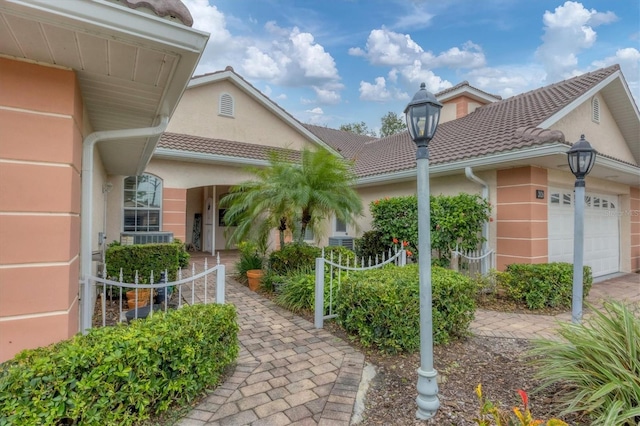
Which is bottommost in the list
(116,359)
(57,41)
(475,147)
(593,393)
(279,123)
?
(593,393)

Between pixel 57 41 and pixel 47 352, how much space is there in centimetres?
222

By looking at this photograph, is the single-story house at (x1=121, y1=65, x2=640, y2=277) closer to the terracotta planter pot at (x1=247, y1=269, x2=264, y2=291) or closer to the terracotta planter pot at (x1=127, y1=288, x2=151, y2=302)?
the terracotta planter pot at (x1=247, y1=269, x2=264, y2=291)

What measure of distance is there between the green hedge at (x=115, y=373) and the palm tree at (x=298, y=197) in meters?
3.95

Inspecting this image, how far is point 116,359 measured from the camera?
7.95 ft

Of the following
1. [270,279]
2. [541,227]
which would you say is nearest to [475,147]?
[541,227]

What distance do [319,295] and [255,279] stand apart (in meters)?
2.94

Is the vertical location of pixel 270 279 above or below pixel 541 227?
below

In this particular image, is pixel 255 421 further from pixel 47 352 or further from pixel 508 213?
pixel 508 213

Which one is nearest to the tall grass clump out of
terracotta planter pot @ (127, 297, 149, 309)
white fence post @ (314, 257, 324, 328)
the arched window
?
white fence post @ (314, 257, 324, 328)

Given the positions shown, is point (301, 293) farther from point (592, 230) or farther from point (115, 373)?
point (592, 230)

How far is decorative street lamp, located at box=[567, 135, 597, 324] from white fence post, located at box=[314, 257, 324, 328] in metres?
3.75

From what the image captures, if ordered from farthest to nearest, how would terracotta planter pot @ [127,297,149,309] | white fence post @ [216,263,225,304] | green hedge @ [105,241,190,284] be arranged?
green hedge @ [105,241,190,284] < terracotta planter pot @ [127,297,149,309] < white fence post @ [216,263,225,304]

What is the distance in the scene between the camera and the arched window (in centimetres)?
953

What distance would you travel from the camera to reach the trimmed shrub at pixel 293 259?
734 centimetres
